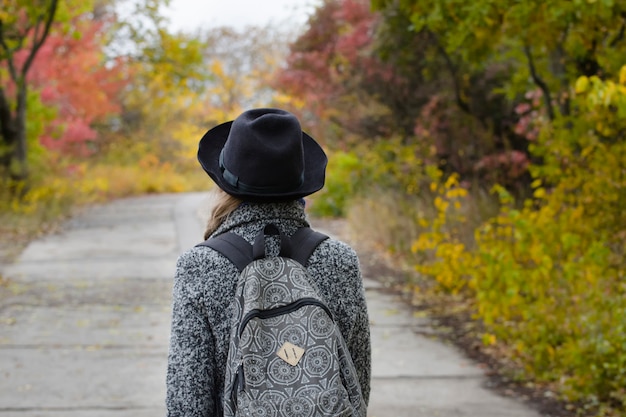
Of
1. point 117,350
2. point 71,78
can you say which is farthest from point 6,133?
point 117,350

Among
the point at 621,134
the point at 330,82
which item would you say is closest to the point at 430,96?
the point at 330,82

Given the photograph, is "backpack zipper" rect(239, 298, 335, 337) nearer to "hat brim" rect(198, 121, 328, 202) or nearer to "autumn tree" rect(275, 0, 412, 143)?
"hat brim" rect(198, 121, 328, 202)

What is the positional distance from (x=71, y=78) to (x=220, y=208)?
68.8 ft

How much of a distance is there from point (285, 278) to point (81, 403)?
377cm

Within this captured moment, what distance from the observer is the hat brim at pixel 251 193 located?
2379mm

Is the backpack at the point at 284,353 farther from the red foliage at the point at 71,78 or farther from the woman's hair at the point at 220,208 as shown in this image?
the red foliage at the point at 71,78

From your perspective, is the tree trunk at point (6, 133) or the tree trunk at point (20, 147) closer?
the tree trunk at point (20, 147)

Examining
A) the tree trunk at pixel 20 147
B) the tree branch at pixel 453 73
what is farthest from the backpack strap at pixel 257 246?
the tree trunk at pixel 20 147

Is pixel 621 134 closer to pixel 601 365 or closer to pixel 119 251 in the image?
pixel 601 365

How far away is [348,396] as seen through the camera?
2.20 m

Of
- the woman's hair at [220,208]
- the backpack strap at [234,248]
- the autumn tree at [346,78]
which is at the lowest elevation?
the autumn tree at [346,78]

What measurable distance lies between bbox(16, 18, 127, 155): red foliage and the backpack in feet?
58.4

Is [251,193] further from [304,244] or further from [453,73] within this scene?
[453,73]

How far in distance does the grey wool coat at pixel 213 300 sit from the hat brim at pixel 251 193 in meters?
0.06
